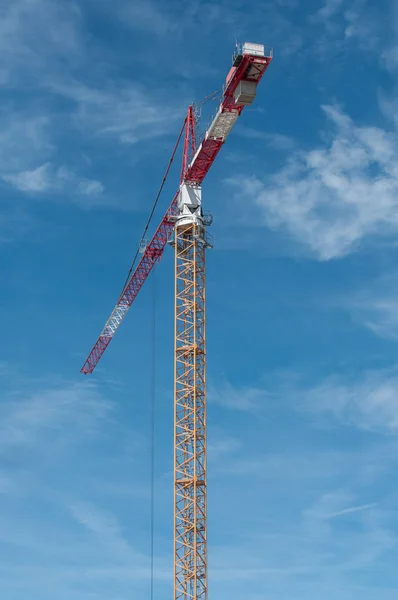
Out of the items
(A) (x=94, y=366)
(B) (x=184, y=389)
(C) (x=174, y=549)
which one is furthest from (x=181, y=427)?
(A) (x=94, y=366)

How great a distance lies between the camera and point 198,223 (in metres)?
86.4

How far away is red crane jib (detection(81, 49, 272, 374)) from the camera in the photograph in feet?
258

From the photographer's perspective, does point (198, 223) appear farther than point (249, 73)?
Yes

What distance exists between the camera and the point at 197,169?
8781cm

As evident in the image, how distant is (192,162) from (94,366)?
1382 inches

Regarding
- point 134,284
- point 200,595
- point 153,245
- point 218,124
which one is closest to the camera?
point 200,595

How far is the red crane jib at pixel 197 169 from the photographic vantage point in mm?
78750

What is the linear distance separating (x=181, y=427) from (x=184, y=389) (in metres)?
3.10

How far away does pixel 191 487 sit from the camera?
80188mm

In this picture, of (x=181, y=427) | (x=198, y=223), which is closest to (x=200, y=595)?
(x=181, y=427)

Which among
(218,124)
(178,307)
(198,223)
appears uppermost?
(218,124)

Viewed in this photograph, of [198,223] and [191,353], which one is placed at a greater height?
[198,223]

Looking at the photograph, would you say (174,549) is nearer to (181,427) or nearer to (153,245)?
(181,427)

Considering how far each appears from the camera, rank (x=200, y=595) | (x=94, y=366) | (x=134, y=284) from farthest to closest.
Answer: (x=94, y=366) → (x=134, y=284) → (x=200, y=595)
